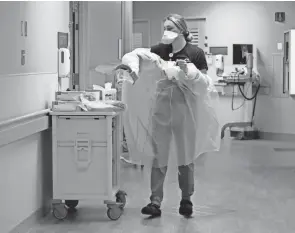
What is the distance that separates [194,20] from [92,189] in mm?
6310

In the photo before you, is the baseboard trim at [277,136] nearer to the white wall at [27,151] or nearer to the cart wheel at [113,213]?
the white wall at [27,151]

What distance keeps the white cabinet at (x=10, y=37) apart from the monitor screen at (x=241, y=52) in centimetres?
647

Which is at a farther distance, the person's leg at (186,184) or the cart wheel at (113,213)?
the person's leg at (186,184)

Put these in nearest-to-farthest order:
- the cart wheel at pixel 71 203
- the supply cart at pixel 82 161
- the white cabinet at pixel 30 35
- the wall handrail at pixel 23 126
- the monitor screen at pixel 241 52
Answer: the wall handrail at pixel 23 126 → the white cabinet at pixel 30 35 → the supply cart at pixel 82 161 → the cart wheel at pixel 71 203 → the monitor screen at pixel 241 52

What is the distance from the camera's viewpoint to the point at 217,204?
499 centimetres

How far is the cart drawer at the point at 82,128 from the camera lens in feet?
14.3

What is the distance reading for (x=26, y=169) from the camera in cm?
410

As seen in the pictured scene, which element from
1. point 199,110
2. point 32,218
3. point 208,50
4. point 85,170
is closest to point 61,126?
point 85,170

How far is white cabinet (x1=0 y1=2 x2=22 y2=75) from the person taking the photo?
361cm

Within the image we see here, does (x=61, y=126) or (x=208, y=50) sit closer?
(x=61, y=126)

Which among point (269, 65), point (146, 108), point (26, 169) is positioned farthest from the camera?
point (269, 65)

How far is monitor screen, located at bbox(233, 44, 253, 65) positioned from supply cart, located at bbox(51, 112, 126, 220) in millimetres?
5946

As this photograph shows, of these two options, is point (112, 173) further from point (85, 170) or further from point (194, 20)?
point (194, 20)

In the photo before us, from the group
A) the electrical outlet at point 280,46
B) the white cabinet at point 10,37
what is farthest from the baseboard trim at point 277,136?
the white cabinet at point 10,37
